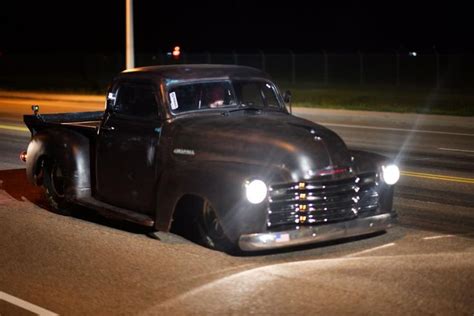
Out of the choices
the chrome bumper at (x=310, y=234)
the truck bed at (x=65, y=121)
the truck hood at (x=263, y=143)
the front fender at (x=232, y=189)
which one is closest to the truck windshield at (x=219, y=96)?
the truck hood at (x=263, y=143)

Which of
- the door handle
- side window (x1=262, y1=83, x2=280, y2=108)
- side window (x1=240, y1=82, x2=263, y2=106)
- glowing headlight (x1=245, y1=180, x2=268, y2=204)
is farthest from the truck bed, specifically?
glowing headlight (x1=245, y1=180, x2=268, y2=204)

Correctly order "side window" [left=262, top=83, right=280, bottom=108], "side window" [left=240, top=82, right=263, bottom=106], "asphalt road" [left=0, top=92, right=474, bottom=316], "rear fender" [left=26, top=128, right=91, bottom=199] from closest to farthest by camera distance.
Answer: "asphalt road" [left=0, top=92, right=474, bottom=316] < "side window" [left=240, top=82, right=263, bottom=106] < "side window" [left=262, top=83, right=280, bottom=108] < "rear fender" [left=26, top=128, right=91, bottom=199]

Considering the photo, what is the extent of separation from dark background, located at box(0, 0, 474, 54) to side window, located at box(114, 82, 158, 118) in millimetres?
72364

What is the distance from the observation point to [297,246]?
827 cm

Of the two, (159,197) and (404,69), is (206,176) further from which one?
(404,69)

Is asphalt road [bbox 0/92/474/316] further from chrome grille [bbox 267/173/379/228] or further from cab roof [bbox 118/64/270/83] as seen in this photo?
cab roof [bbox 118/64/270/83]

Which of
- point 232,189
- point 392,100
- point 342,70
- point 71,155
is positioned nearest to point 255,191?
point 232,189

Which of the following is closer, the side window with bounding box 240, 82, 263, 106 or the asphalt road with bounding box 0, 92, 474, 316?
the asphalt road with bounding box 0, 92, 474, 316

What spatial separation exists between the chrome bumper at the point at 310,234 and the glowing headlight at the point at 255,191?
0.31 m

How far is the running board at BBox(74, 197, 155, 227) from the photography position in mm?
8555

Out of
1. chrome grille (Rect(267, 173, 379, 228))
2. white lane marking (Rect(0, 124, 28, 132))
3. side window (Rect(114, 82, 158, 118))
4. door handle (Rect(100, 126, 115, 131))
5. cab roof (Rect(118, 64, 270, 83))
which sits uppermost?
cab roof (Rect(118, 64, 270, 83))

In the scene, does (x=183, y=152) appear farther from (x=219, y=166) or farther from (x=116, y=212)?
(x=116, y=212)

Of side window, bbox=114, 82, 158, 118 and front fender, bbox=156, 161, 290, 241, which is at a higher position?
side window, bbox=114, 82, 158, 118

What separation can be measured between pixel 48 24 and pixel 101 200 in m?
A: 91.3
